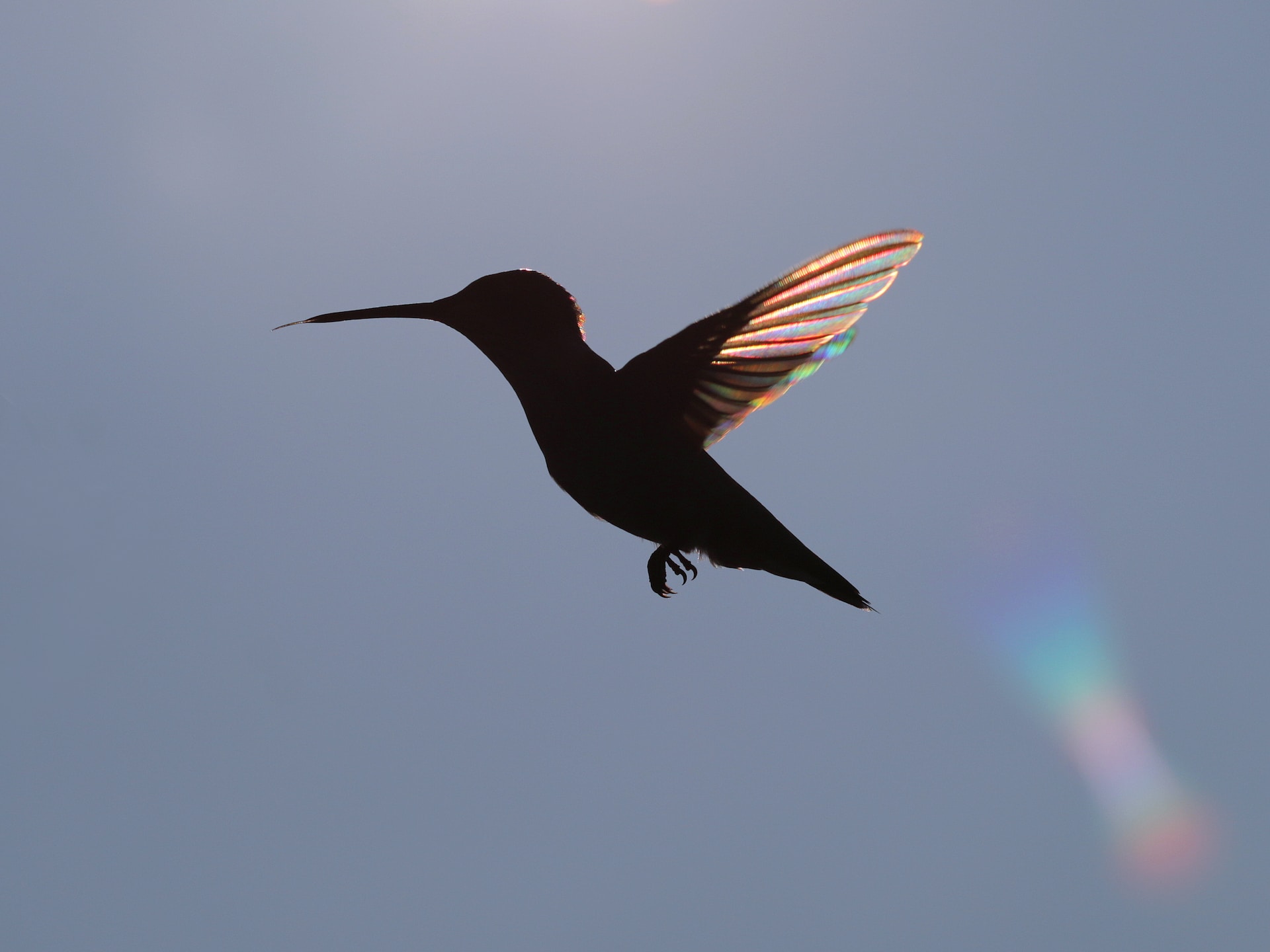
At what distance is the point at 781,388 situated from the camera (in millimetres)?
5137

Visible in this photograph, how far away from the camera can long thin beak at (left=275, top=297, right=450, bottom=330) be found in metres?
4.82

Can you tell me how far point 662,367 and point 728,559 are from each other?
3.92ft

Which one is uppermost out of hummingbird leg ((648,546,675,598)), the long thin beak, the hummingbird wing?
the long thin beak

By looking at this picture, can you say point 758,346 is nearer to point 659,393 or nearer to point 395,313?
point 659,393

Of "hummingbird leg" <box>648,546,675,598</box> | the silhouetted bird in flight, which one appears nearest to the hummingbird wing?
the silhouetted bird in flight

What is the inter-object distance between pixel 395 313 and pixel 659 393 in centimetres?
141

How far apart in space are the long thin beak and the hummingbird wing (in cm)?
101

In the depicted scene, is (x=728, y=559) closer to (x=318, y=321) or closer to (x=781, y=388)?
(x=781, y=388)

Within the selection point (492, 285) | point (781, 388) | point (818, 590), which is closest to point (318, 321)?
point (492, 285)

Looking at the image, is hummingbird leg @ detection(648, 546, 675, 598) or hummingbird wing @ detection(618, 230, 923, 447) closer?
hummingbird wing @ detection(618, 230, 923, 447)

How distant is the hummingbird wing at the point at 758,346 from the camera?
14.2ft

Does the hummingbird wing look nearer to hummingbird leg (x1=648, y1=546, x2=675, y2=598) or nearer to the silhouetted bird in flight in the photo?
the silhouetted bird in flight

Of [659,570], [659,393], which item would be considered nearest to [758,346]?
[659,393]

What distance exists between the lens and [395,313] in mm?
5012
